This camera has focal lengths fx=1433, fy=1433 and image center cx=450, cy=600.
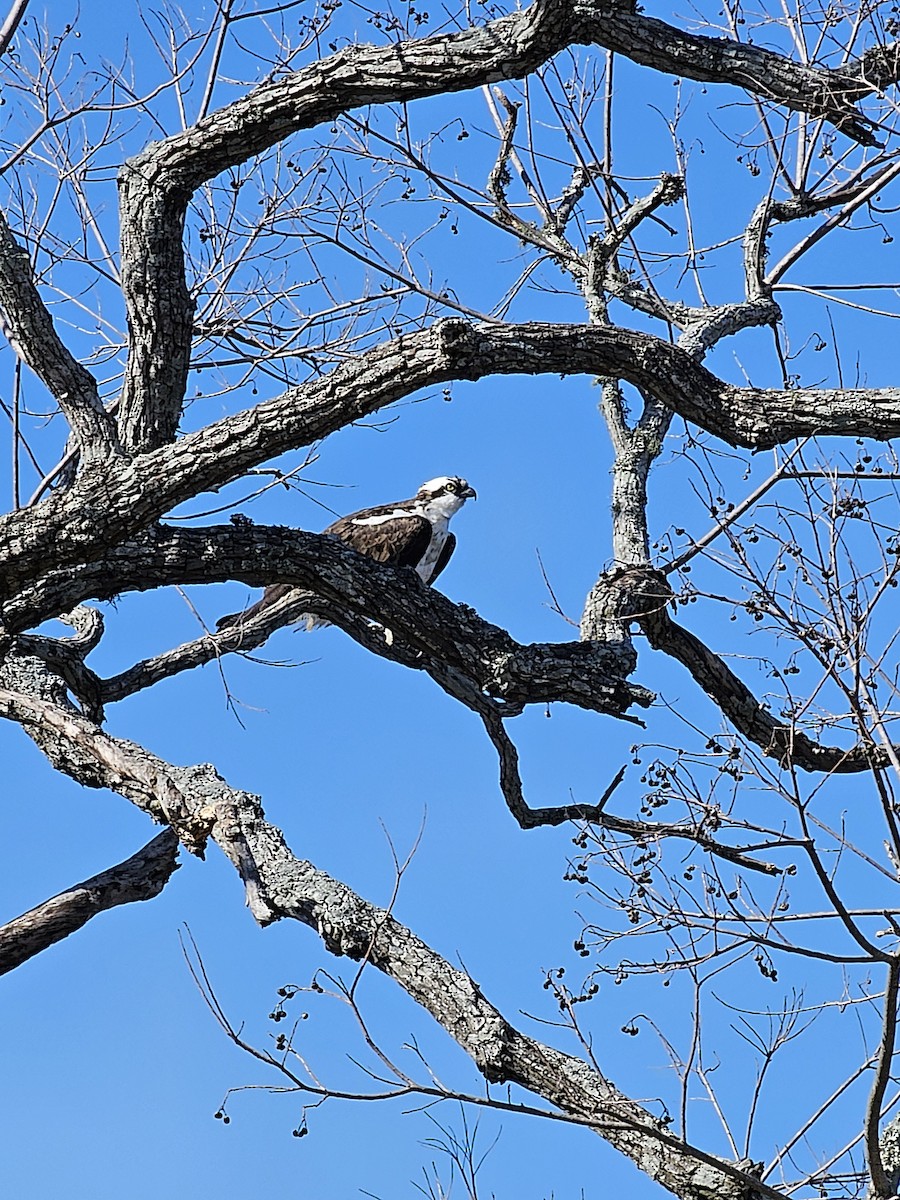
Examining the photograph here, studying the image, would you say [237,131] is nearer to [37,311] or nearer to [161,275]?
[161,275]

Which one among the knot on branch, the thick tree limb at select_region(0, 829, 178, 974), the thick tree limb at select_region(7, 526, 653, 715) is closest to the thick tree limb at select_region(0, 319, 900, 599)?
the thick tree limb at select_region(7, 526, 653, 715)

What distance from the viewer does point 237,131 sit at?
16.3 feet

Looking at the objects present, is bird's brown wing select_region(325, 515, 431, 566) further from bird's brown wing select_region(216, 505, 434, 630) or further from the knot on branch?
the knot on branch

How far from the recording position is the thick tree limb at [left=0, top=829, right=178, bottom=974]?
5.88m

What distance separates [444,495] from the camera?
798cm

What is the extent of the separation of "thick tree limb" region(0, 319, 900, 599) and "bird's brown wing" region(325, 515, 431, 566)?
2.55 m

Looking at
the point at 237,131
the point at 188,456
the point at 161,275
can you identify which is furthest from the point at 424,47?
the point at 188,456

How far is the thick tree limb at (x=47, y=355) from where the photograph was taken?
5176 mm

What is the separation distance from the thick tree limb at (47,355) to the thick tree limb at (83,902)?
1776mm

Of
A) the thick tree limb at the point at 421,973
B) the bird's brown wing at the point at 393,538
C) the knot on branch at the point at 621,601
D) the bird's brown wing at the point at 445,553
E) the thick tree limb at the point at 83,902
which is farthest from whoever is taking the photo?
the bird's brown wing at the point at 445,553

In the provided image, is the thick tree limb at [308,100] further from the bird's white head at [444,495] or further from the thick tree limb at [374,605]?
the bird's white head at [444,495]

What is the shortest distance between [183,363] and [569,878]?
2.29 meters

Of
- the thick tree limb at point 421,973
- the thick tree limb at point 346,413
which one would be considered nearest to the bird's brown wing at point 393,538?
the thick tree limb at point 421,973

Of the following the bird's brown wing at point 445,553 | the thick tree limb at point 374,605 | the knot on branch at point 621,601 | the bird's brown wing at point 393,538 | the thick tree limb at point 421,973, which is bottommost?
the thick tree limb at point 421,973
